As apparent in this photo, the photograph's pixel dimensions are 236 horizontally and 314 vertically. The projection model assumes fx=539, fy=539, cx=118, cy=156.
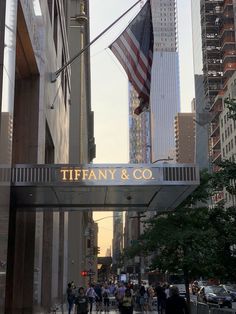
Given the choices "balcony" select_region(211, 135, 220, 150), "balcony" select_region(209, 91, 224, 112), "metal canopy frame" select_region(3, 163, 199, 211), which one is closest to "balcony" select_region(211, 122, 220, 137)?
"balcony" select_region(211, 135, 220, 150)

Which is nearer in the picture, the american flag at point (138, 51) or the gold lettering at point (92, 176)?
the gold lettering at point (92, 176)

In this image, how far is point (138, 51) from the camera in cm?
1686

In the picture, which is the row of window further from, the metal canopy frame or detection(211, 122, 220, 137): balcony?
the metal canopy frame

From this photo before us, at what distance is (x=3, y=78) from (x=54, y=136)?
1340cm

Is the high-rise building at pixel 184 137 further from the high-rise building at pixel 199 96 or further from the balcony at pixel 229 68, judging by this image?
the balcony at pixel 229 68

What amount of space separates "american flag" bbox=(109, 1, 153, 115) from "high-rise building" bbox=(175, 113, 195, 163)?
2993 inches

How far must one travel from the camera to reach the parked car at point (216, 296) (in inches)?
1667

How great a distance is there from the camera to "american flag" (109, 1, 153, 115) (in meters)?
16.7

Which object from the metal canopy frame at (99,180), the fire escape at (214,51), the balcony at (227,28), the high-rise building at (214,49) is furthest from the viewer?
the fire escape at (214,51)

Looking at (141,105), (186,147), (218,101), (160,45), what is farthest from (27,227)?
(218,101)

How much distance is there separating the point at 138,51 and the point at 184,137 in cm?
9403

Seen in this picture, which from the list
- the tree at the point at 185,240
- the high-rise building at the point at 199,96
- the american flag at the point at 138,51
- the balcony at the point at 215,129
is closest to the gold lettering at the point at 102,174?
the american flag at the point at 138,51

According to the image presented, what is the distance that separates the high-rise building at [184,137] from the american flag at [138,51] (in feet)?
249

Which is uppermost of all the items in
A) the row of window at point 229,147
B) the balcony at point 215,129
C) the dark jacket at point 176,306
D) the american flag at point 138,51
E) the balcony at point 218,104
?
the balcony at point 218,104
